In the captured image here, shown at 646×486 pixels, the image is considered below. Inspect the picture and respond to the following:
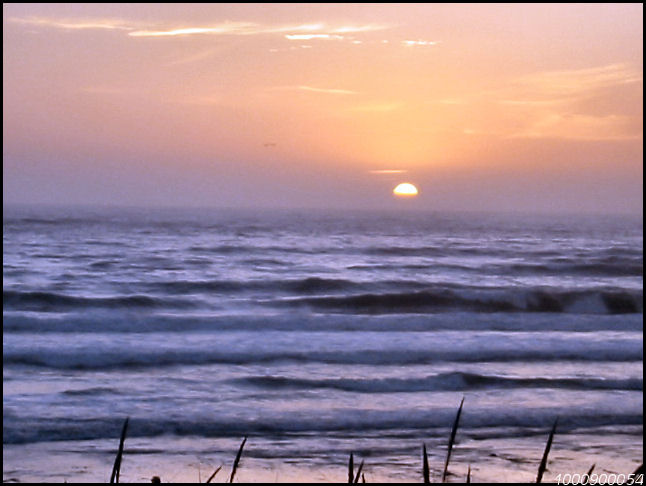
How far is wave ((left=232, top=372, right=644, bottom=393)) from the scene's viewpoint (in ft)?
34.5

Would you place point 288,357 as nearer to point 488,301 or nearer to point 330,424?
point 330,424

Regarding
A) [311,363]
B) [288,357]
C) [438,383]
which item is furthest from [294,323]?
[438,383]

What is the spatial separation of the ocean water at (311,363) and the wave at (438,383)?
4 centimetres

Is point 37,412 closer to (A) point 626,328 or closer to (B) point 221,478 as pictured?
(B) point 221,478

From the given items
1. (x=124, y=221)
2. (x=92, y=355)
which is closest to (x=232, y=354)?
(x=92, y=355)

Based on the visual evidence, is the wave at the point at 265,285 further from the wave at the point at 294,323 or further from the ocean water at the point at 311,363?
the wave at the point at 294,323

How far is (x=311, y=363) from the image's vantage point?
12273mm

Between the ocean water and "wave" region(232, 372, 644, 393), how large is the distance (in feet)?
0.13

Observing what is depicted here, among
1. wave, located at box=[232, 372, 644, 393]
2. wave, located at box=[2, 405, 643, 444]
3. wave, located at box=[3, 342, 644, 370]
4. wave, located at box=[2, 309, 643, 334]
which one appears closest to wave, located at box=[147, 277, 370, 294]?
wave, located at box=[2, 309, 643, 334]

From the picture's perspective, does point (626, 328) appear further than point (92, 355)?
Yes

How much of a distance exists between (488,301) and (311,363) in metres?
10.3

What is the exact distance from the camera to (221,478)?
7297 millimetres

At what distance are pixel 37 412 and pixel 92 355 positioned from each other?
11.8 feet

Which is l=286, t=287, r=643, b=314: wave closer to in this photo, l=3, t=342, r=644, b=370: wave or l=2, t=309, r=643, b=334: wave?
l=2, t=309, r=643, b=334: wave
